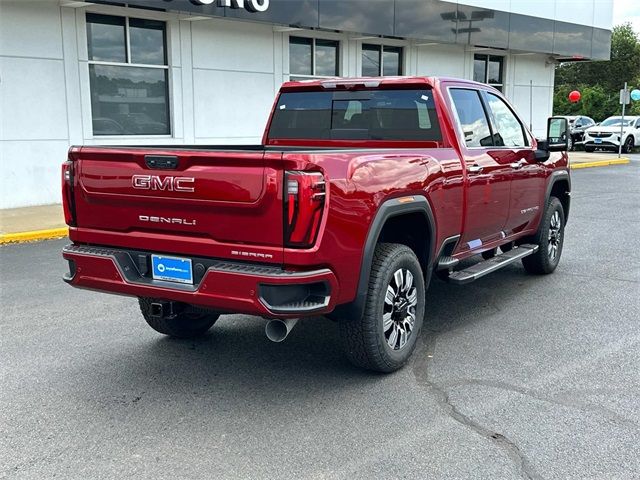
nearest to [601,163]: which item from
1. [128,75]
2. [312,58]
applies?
[312,58]

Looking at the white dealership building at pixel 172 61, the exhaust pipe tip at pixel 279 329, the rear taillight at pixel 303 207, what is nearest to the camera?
the rear taillight at pixel 303 207

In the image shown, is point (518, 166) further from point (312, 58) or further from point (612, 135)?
point (612, 135)

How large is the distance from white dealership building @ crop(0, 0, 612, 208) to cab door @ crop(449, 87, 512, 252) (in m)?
8.02

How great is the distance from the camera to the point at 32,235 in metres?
9.61

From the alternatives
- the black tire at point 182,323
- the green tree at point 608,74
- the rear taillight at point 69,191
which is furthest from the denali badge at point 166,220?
the green tree at point 608,74

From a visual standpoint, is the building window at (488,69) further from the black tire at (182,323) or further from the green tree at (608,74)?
the green tree at (608,74)

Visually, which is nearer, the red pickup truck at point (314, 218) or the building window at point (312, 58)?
the red pickup truck at point (314, 218)

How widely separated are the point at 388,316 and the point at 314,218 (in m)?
1.12

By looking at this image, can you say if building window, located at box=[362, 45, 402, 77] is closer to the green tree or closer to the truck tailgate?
the truck tailgate

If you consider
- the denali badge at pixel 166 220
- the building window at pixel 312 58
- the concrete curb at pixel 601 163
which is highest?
the building window at pixel 312 58

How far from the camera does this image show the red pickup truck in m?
3.70

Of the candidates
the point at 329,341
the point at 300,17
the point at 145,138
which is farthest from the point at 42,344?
the point at 300,17

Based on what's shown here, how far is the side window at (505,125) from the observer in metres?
6.22

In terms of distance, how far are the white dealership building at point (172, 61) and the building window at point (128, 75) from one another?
0.02 metres
